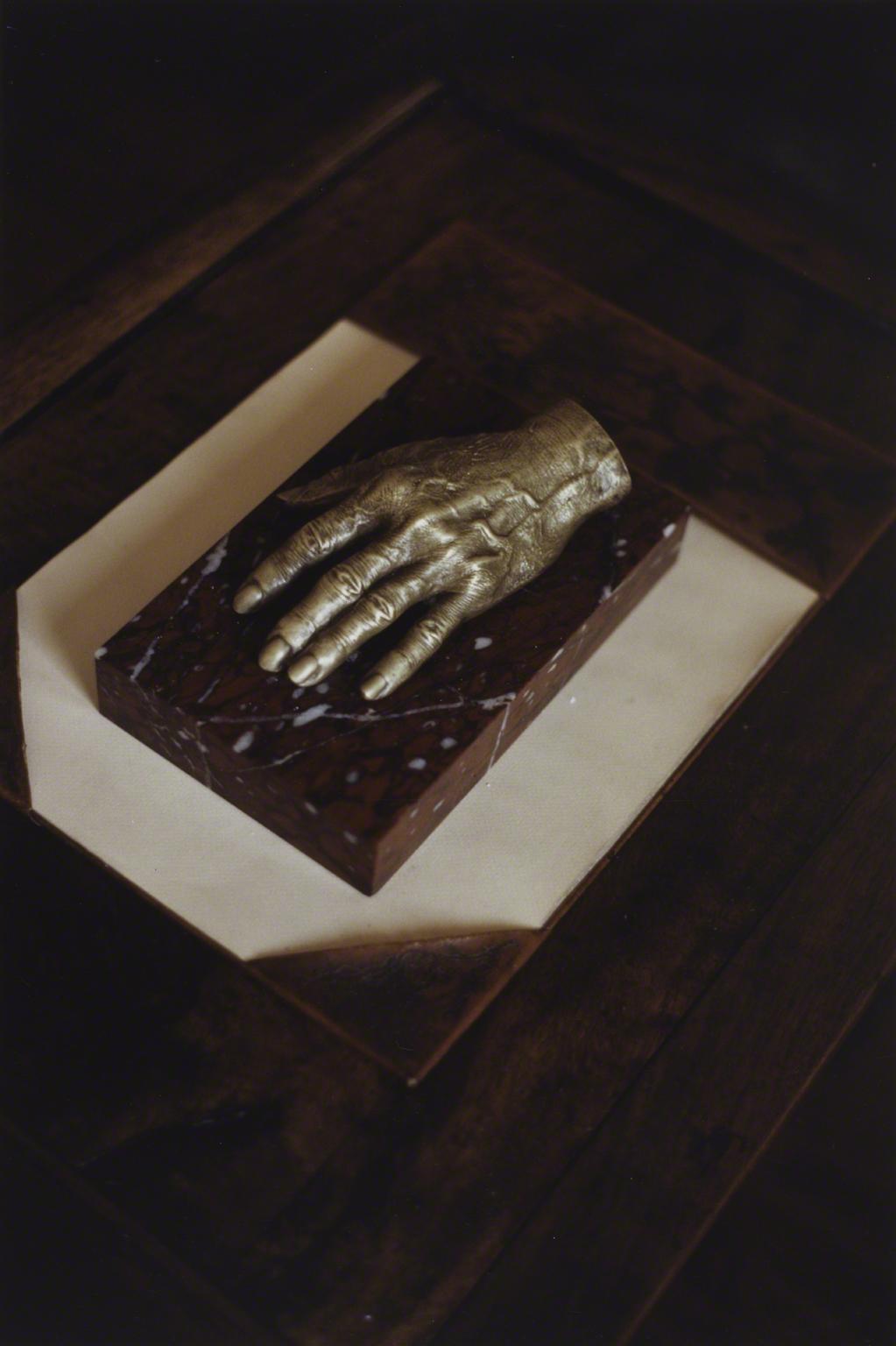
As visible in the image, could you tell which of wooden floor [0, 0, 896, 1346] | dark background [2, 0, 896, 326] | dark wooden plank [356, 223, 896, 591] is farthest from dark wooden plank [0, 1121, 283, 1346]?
dark background [2, 0, 896, 326]

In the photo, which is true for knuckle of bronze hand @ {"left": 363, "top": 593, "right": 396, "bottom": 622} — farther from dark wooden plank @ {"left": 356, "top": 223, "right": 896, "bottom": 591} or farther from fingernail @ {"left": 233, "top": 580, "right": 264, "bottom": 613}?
dark wooden plank @ {"left": 356, "top": 223, "right": 896, "bottom": 591}

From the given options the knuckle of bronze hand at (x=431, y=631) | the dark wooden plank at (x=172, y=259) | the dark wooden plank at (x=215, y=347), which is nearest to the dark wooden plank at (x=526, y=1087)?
the knuckle of bronze hand at (x=431, y=631)

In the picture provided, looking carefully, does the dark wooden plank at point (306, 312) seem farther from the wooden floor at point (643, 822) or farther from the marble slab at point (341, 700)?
the marble slab at point (341, 700)

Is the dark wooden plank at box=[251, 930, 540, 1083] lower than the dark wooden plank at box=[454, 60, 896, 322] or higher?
lower

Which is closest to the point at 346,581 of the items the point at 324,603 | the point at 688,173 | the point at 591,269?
the point at 324,603

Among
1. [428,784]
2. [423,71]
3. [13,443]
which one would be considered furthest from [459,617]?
[423,71]

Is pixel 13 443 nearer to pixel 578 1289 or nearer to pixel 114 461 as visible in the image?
pixel 114 461
